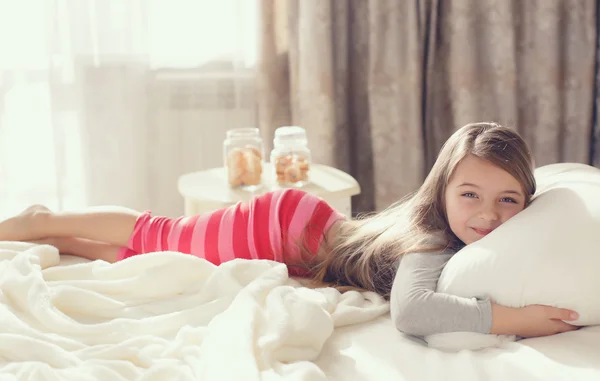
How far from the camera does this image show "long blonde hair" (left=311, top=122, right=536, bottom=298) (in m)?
1.56

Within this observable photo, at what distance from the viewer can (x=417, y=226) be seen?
165 cm

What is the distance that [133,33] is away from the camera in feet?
9.55

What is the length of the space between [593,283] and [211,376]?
664 mm

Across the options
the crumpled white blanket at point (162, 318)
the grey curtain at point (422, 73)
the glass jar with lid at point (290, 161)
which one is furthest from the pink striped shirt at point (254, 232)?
the grey curtain at point (422, 73)

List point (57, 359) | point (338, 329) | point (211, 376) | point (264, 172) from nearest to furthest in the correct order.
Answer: point (211, 376), point (57, 359), point (338, 329), point (264, 172)

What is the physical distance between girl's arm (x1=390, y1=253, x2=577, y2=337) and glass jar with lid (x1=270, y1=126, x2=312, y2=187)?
92 cm

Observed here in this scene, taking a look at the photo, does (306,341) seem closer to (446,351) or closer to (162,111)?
(446,351)

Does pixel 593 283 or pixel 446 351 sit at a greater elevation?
pixel 593 283

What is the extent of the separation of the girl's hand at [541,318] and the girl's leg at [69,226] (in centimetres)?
96

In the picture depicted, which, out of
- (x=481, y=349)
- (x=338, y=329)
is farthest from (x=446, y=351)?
(x=338, y=329)

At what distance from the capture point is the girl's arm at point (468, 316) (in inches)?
54.2

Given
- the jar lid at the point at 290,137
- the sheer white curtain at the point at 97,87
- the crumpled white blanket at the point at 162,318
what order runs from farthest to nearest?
the sheer white curtain at the point at 97,87 < the jar lid at the point at 290,137 < the crumpled white blanket at the point at 162,318

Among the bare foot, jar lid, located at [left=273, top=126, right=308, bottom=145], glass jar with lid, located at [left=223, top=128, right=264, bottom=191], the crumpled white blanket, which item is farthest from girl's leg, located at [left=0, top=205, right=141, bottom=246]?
jar lid, located at [left=273, top=126, right=308, bottom=145]

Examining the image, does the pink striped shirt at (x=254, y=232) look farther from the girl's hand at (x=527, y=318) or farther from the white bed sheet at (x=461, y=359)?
the girl's hand at (x=527, y=318)
